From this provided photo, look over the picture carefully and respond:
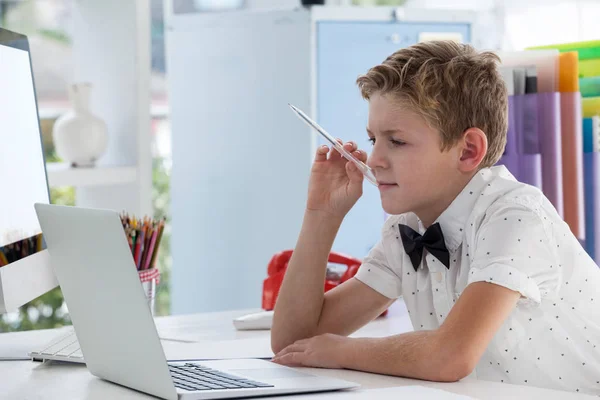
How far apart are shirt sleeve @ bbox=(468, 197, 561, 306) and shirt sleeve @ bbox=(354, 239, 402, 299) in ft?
0.73

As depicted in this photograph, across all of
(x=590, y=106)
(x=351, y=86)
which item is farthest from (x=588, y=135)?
(x=351, y=86)

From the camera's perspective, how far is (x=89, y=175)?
7.40ft

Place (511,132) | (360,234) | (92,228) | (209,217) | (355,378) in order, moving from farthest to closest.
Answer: (209,217) < (360,234) < (511,132) < (355,378) < (92,228)

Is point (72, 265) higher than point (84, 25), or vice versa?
point (84, 25)

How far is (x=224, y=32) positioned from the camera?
288 cm

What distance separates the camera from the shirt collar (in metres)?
1.28

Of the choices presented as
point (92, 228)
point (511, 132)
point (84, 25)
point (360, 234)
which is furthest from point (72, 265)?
point (360, 234)

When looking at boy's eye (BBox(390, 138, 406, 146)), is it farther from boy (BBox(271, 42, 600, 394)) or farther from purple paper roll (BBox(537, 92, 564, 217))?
purple paper roll (BBox(537, 92, 564, 217))

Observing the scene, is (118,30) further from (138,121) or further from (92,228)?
(92,228)

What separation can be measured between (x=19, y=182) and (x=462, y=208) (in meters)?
0.65

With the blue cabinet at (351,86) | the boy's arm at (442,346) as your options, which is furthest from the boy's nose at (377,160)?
the blue cabinet at (351,86)

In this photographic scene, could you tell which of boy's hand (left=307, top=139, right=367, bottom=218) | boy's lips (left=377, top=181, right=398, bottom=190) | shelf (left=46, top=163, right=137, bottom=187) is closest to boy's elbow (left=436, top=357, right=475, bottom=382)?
boy's lips (left=377, top=181, right=398, bottom=190)

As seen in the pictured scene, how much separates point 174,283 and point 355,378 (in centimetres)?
206

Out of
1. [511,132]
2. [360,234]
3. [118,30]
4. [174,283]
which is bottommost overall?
[174,283]
